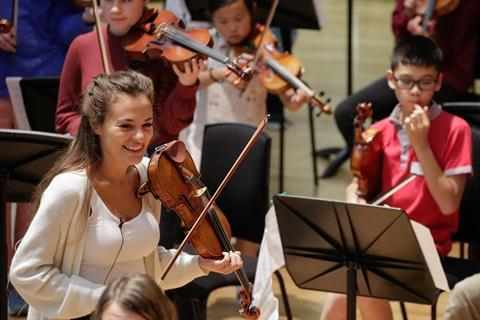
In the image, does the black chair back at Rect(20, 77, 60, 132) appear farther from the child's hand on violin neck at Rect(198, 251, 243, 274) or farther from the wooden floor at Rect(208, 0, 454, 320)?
the child's hand on violin neck at Rect(198, 251, 243, 274)

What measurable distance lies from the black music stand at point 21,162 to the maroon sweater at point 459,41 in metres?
2.01

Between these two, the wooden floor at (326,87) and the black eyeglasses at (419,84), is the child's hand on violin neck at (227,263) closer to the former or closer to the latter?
the black eyeglasses at (419,84)

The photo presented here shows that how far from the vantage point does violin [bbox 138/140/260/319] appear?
9.66 ft

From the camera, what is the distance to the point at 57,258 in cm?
296

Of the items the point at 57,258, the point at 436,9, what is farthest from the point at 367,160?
the point at 57,258

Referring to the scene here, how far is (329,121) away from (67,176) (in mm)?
4546

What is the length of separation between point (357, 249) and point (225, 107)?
157 centimetres

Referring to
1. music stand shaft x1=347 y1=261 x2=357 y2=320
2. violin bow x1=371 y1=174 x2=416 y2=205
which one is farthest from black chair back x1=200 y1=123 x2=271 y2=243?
music stand shaft x1=347 y1=261 x2=357 y2=320

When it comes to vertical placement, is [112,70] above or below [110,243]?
above

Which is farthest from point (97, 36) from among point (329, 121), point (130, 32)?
point (329, 121)

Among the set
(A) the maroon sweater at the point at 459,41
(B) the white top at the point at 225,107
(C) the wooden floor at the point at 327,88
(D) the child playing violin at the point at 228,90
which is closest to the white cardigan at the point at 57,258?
(D) the child playing violin at the point at 228,90

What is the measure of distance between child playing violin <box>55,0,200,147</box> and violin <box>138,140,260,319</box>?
93 cm

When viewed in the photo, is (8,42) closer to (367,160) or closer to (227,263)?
(367,160)

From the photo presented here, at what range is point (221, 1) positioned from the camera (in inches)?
180
